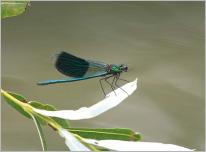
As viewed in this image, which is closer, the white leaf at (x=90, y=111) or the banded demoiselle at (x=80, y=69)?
the white leaf at (x=90, y=111)

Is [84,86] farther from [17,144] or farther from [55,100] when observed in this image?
[17,144]

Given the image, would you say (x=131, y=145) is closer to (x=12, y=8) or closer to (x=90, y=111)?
(x=90, y=111)

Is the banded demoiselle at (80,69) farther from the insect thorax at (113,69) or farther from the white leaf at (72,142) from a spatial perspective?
the white leaf at (72,142)

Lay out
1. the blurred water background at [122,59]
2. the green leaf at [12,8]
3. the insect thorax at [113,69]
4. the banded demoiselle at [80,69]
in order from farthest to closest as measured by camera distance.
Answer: the blurred water background at [122,59] → the insect thorax at [113,69] → the banded demoiselle at [80,69] → the green leaf at [12,8]

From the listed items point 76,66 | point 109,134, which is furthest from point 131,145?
point 76,66

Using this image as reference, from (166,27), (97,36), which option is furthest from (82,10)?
(166,27)

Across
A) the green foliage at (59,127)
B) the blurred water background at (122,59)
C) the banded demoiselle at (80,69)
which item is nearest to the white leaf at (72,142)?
the green foliage at (59,127)
